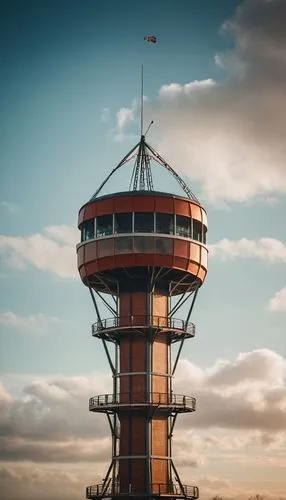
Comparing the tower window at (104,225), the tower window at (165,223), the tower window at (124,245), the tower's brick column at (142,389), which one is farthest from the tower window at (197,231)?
the tower window at (104,225)

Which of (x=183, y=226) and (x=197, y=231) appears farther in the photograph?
(x=197, y=231)

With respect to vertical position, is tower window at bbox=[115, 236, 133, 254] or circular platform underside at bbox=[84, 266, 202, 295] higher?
tower window at bbox=[115, 236, 133, 254]

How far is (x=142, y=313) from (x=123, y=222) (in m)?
10.2

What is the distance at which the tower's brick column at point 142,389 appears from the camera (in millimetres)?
98750

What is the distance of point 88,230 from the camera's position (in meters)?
106

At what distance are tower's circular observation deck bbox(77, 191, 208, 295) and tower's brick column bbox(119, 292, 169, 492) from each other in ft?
8.33

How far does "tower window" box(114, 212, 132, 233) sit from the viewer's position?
102 metres

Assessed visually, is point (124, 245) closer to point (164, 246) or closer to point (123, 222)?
point (123, 222)

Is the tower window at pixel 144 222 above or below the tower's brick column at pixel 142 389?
above

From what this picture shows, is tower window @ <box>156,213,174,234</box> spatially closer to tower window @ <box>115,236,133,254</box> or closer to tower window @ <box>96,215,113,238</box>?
tower window @ <box>115,236,133,254</box>

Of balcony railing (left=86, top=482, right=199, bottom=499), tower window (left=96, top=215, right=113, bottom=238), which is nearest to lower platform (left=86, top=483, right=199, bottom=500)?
balcony railing (left=86, top=482, right=199, bottom=499)

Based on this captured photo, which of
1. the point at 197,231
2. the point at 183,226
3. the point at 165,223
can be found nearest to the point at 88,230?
the point at 165,223

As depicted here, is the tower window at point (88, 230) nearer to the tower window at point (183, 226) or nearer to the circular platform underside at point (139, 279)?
the circular platform underside at point (139, 279)

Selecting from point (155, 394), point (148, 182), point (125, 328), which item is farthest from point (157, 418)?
point (148, 182)
